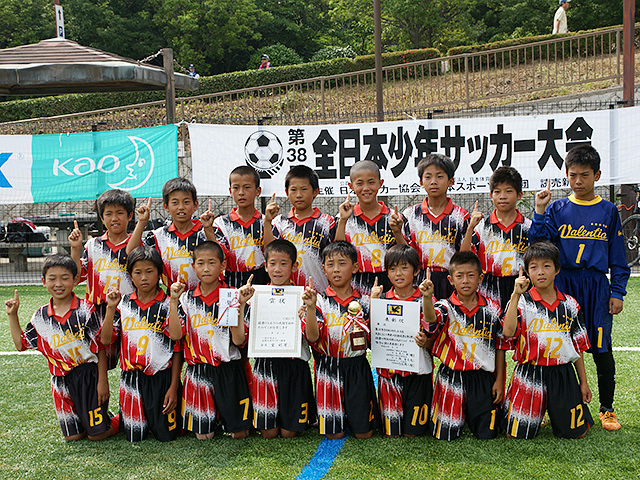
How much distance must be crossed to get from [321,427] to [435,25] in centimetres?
2109

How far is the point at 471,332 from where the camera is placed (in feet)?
10.6

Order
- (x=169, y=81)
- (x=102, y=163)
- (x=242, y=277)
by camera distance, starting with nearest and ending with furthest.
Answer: (x=242, y=277), (x=102, y=163), (x=169, y=81)

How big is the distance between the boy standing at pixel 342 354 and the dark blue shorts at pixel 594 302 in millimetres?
1241

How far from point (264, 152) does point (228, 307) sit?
16.2 ft

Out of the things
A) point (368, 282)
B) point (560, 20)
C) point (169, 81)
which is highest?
point (560, 20)

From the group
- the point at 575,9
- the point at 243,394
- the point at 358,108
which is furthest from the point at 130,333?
the point at 575,9

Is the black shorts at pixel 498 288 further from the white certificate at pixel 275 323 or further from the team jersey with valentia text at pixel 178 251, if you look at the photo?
the team jersey with valentia text at pixel 178 251

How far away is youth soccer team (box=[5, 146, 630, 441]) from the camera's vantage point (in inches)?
127

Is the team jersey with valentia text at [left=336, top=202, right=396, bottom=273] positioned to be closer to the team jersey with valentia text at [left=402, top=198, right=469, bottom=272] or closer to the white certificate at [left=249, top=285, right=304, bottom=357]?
the team jersey with valentia text at [left=402, top=198, right=469, bottom=272]

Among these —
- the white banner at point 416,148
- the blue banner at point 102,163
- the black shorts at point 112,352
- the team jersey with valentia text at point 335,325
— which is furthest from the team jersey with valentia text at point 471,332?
the blue banner at point 102,163

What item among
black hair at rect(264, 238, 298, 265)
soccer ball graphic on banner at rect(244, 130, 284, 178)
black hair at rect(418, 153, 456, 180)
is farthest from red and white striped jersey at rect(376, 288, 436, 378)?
soccer ball graphic on banner at rect(244, 130, 284, 178)

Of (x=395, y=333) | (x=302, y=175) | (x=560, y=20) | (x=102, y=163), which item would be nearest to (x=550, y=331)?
(x=395, y=333)

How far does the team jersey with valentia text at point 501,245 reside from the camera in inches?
139

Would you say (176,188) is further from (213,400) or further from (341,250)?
(213,400)
